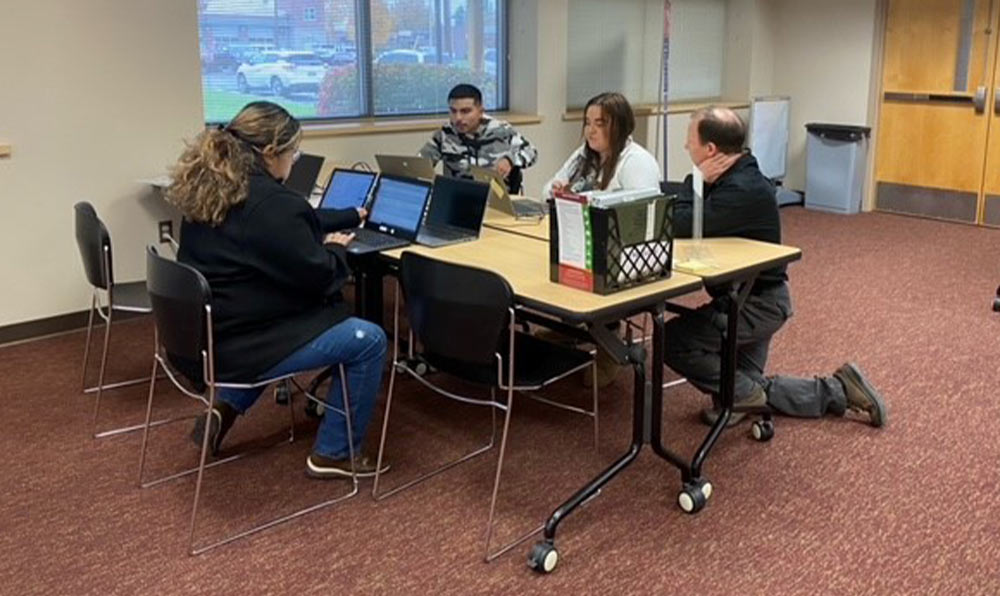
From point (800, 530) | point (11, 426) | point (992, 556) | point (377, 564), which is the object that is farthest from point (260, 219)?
point (992, 556)

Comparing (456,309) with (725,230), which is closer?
(456,309)

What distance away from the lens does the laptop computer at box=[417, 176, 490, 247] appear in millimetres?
3250

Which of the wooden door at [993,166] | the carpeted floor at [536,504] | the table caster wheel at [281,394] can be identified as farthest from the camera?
the wooden door at [993,166]

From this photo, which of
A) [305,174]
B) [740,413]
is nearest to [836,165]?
[305,174]

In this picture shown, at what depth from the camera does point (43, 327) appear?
14.6 ft

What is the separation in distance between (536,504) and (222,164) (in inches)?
52.5

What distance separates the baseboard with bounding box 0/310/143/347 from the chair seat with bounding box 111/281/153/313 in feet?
1.50

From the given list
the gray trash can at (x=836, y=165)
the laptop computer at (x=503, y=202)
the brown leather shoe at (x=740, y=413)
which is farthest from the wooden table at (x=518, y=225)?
the gray trash can at (x=836, y=165)

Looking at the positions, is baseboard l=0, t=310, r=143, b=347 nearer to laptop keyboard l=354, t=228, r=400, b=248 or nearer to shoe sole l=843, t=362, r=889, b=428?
laptop keyboard l=354, t=228, r=400, b=248

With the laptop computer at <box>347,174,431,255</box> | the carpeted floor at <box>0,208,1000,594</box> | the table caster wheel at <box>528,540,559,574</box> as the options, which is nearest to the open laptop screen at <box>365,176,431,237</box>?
the laptop computer at <box>347,174,431,255</box>

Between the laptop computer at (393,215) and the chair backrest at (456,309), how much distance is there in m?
0.46

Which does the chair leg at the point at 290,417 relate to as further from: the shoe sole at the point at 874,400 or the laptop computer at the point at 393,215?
the shoe sole at the point at 874,400

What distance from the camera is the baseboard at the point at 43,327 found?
433 cm

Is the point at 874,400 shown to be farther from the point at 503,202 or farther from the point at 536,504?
the point at 503,202
